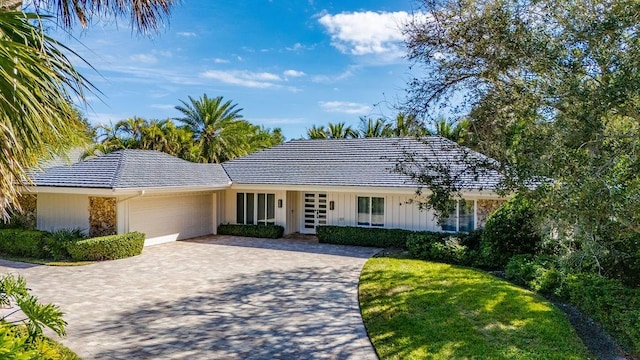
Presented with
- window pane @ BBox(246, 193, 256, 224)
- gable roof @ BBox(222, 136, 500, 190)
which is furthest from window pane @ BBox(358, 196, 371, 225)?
window pane @ BBox(246, 193, 256, 224)

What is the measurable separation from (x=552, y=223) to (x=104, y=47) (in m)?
6.89

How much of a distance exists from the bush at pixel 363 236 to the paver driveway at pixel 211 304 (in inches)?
76.6

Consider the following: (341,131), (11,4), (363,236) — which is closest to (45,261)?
(363,236)

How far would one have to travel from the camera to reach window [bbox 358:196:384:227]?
21250 millimetres

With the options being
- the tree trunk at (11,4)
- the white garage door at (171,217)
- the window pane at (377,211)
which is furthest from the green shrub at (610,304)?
the white garage door at (171,217)

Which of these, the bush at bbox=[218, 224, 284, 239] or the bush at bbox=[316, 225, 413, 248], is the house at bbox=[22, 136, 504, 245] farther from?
the bush at bbox=[316, 225, 413, 248]

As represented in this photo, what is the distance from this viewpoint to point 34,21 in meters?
4.02

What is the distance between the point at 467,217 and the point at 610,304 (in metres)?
10.1

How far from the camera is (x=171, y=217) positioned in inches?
835

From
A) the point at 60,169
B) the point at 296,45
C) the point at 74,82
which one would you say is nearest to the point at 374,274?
the point at 74,82

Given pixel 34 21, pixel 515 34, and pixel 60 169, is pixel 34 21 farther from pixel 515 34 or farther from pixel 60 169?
pixel 60 169

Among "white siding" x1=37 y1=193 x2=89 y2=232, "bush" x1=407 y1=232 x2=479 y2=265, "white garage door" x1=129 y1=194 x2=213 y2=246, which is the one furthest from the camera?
"white garage door" x1=129 y1=194 x2=213 y2=246

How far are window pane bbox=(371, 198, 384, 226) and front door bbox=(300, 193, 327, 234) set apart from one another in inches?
117

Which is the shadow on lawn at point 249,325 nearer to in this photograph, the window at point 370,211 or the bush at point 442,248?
the bush at point 442,248
